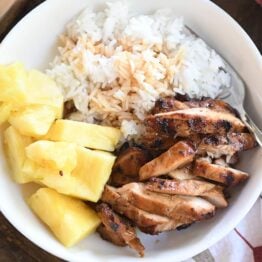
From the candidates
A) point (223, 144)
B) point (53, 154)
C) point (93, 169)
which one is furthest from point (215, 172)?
point (53, 154)

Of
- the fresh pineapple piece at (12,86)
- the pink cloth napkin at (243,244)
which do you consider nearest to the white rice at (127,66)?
the fresh pineapple piece at (12,86)

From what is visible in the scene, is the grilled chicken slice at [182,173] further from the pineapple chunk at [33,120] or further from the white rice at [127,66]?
the pineapple chunk at [33,120]

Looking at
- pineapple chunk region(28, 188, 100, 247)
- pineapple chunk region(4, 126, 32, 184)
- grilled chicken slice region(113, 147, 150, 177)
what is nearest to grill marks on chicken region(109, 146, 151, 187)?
grilled chicken slice region(113, 147, 150, 177)

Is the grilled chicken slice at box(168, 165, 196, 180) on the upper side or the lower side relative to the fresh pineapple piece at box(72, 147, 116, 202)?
upper

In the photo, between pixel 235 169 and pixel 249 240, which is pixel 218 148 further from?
pixel 249 240

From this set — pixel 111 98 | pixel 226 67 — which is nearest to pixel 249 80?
pixel 226 67

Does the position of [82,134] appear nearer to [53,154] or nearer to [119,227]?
[53,154]

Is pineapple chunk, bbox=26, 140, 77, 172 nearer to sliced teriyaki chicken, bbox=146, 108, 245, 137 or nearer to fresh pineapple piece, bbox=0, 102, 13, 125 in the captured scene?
fresh pineapple piece, bbox=0, 102, 13, 125
